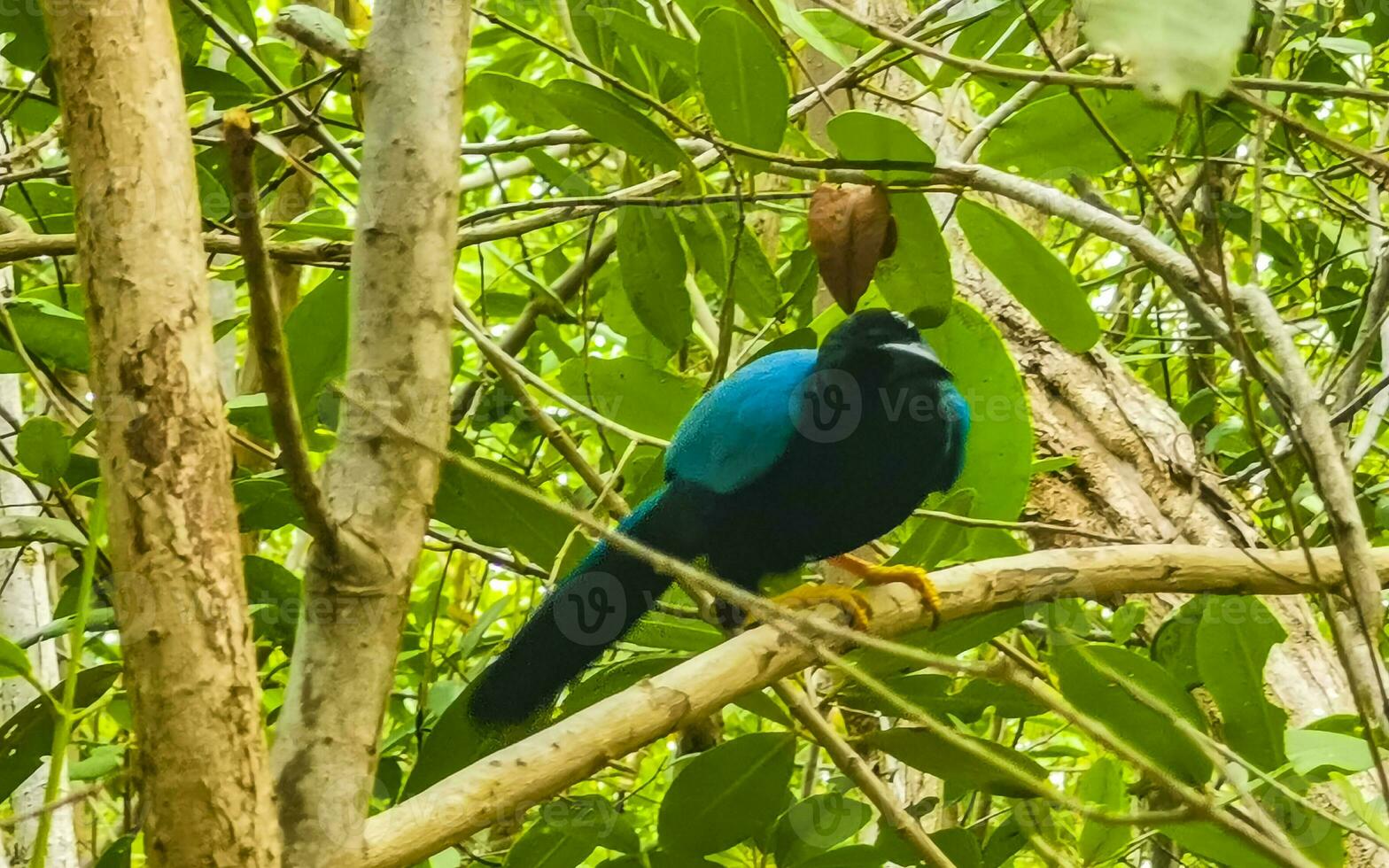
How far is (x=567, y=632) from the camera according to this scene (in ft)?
7.22

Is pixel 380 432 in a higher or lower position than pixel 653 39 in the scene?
lower

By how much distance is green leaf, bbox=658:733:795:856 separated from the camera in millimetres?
1880

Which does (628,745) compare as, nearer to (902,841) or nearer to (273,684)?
(902,841)

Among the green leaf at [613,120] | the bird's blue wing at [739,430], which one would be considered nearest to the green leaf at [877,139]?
the green leaf at [613,120]

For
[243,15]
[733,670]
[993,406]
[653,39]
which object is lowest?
[733,670]

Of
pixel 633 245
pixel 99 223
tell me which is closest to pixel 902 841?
pixel 633 245

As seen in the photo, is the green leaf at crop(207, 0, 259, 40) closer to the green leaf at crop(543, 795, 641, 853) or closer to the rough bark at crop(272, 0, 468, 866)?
the rough bark at crop(272, 0, 468, 866)

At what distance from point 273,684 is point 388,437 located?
204cm

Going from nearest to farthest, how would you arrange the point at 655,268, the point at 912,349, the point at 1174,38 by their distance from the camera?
the point at 1174,38 → the point at 655,268 → the point at 912,349

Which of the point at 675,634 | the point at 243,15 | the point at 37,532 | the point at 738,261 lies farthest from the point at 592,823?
the point at 243,15

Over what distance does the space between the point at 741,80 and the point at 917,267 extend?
384 mm

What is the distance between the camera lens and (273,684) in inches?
121

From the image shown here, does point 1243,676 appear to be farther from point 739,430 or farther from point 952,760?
point 739,430

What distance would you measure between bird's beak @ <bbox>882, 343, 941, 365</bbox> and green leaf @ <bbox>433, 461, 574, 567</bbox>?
79cm
